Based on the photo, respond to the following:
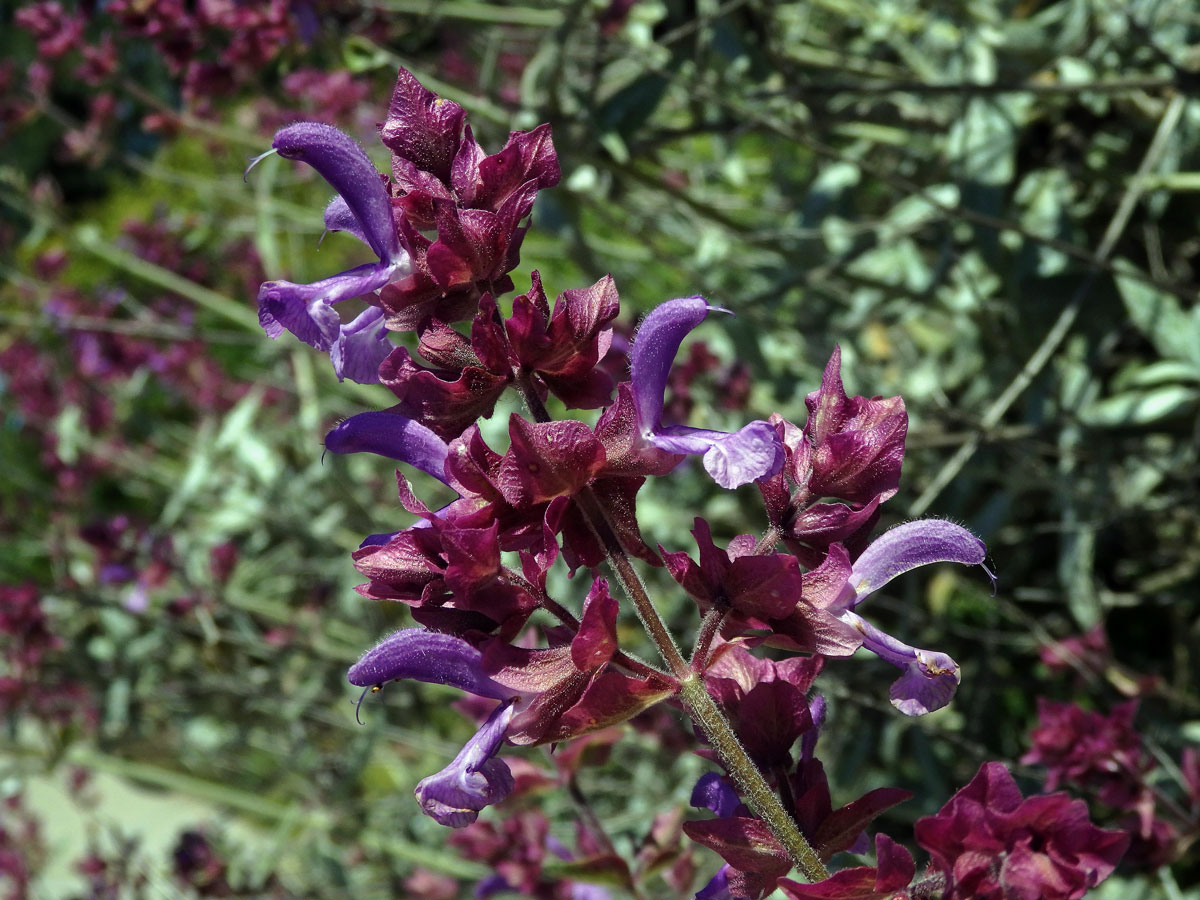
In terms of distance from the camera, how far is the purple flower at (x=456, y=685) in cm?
65

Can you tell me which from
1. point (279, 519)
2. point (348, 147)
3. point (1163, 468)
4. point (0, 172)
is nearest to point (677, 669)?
point (348, 147)

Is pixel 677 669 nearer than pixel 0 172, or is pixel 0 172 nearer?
pixel 677 669

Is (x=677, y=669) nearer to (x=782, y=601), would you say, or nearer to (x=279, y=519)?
(x=782, y=601)

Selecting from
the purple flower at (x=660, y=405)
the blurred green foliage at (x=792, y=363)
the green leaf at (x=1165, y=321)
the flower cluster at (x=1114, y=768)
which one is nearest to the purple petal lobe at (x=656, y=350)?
the purple flower at (x=660, y=405)

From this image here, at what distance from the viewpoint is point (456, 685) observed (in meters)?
0.71

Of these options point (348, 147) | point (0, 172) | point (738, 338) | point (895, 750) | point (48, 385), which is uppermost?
point (348, 147)

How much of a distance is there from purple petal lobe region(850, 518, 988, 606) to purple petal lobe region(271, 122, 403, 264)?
37 centimetres

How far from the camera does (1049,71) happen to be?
2080 millimetres

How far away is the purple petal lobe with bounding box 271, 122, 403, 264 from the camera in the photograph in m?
0.69

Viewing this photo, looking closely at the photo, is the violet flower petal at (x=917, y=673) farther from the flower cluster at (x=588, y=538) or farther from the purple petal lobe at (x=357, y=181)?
the purple petal lobe at (x=357, y=181)

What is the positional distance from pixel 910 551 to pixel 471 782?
320 mm

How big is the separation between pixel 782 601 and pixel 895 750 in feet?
5.36

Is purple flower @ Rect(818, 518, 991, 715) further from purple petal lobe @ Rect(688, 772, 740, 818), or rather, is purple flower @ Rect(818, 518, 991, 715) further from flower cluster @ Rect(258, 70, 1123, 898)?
purple petal lobe @ Rect(688, 772, 740, 818)

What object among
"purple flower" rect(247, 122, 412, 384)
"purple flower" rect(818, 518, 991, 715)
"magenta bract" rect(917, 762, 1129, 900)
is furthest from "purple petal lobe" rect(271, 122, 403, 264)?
"magenta bract" rect(917, 762, 1129, 900)
